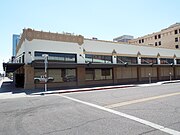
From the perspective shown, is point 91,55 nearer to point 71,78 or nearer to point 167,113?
point 71,78

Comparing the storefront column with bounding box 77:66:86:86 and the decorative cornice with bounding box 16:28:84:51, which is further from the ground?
the decorative cornice with bounding box 16:28:84:51

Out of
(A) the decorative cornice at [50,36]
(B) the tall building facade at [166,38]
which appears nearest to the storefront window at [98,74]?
(A) the decorative cornice at [50,36]

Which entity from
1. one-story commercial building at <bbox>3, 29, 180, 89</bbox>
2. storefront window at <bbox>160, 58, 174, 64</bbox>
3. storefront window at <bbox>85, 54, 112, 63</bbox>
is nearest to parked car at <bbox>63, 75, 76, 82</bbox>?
one-story commercial building at <bbox>3, 29, 180, 89</bbox>

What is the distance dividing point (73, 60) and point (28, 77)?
21.8 ft

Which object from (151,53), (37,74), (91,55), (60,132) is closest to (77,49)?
(91,55)

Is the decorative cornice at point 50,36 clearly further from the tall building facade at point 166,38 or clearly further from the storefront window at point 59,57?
the tall building facade at point 166,38

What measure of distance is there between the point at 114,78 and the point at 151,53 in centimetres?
1122

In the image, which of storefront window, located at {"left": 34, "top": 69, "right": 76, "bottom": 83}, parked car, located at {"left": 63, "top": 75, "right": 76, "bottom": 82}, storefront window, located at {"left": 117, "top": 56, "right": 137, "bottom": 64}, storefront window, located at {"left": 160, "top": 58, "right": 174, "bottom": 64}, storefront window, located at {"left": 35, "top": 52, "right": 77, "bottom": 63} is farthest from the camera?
storefront window, located at {"left": 160, "top": 58, "right": 174, "bottom": 64}

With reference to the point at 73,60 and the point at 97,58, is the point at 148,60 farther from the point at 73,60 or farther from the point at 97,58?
the point at 73,60

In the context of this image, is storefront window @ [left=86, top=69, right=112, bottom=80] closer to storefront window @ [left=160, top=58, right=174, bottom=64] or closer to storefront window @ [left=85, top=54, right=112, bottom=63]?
storefront window @ [left=85, top=54, right=112, bottom=63]

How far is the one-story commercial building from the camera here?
20.2 meters

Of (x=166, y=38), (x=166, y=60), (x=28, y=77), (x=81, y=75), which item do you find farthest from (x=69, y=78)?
(x=166, y=38)

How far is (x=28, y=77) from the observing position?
64.7 feet

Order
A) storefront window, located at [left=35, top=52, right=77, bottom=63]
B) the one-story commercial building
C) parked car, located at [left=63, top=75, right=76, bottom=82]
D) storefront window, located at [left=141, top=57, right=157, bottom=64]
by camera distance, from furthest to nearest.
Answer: storefront window, located at [left=141, top=57, right=157, bottom=64], parked car, located at [left=63, top=75, right=76, bottom=82], storefront window, located at [left=35, top=52, right=77, bottom=63], the one-story commercial building
